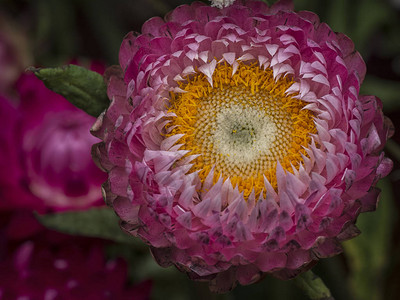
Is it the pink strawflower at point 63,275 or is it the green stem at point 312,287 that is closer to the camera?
the green stem at point 312,287

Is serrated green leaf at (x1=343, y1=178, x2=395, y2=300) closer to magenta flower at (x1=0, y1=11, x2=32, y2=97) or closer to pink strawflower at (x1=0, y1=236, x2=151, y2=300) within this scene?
pink strawflower at (x1=0, y1=236, x2=151, y2=300)

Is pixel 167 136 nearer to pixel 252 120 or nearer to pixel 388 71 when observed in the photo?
pixel 252 120

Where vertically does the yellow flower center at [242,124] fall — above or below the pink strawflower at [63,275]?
above

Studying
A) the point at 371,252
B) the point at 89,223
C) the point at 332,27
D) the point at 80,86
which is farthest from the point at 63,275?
the point at 332,27

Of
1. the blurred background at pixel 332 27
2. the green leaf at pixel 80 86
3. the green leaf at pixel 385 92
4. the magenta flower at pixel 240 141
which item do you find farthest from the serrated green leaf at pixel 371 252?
the green leaf at pixel 80 86

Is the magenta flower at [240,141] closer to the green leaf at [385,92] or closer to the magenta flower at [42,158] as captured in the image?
the magenta flower at [42,158]

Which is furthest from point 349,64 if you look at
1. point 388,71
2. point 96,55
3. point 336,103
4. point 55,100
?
point 96,55
